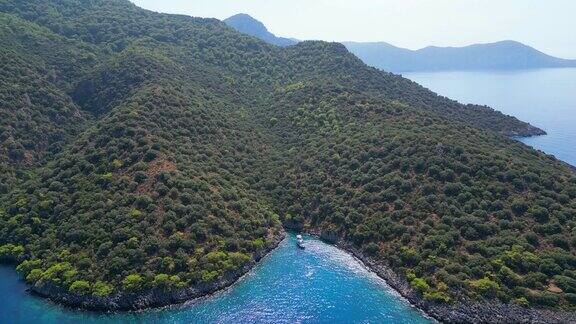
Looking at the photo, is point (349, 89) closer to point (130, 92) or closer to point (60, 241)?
point (130, 92)

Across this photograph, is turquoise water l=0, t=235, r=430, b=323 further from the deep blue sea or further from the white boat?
the white boat

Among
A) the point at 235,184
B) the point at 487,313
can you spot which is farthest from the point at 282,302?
the point at 235,184

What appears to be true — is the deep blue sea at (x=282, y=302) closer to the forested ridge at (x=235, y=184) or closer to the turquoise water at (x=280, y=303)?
the turquoise water at (x=280, y=303)

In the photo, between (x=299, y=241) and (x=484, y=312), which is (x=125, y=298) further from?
(x=484, y=312)

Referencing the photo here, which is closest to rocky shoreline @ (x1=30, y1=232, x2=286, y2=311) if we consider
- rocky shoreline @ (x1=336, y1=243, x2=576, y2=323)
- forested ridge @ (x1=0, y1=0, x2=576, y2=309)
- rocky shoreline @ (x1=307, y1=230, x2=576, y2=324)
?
forested ridge @ (x1=0, y1=0, x2=576, y2=309)

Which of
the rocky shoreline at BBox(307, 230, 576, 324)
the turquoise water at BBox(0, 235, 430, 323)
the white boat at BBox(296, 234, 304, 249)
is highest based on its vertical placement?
the rocky shoreline at BBox(307, 230, 576, 324)

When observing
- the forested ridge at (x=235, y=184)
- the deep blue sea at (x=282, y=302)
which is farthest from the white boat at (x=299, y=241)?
the forested ridge at (x=235, y=184)
